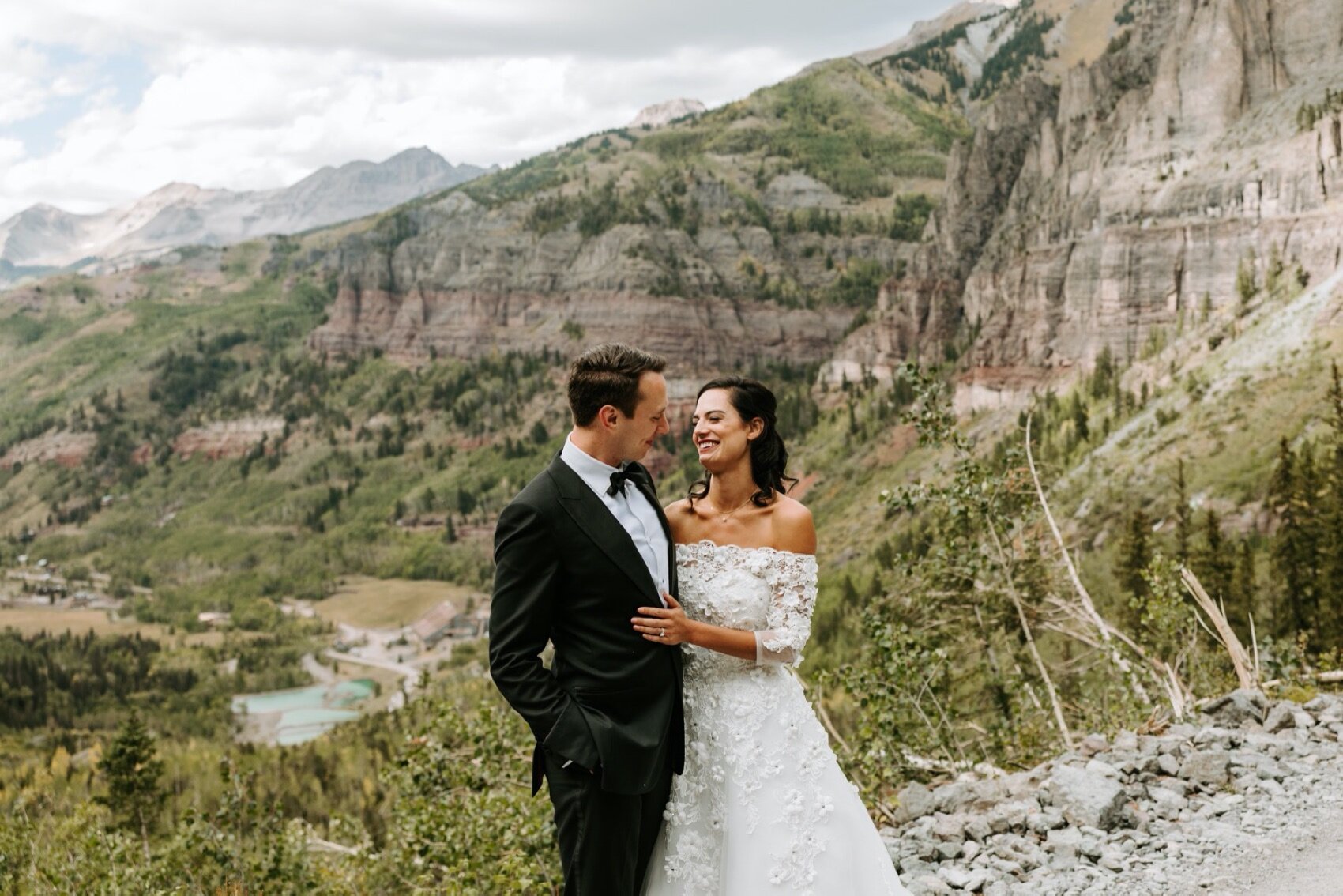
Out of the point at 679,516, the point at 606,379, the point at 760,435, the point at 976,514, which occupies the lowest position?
the point at 976,514

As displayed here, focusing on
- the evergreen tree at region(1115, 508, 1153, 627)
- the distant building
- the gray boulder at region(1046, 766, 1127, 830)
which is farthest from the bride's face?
the distant building

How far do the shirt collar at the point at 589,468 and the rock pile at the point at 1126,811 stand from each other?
3.71m

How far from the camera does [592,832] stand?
4.24 meters

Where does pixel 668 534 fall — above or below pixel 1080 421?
above

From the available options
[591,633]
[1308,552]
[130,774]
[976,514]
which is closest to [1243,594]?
[1308,552]

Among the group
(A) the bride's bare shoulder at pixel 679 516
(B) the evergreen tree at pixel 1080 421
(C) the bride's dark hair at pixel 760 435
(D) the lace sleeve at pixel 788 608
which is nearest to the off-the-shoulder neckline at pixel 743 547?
(D) the lace sleeve at pixel 788 608

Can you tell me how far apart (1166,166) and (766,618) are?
108m

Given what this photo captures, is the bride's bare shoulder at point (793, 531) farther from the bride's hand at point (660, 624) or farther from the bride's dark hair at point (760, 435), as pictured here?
the bride's hand at point (660, 624)

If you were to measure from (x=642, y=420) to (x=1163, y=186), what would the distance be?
107 m

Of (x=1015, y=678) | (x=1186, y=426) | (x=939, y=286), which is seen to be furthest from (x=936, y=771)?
(x=939, y=286)

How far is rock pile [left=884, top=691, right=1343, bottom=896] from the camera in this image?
21.0 ft

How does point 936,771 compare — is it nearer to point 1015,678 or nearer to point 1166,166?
point 1015,678

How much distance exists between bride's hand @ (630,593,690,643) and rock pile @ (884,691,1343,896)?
321 cm

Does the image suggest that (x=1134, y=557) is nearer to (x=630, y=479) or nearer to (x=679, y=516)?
(x=679, y=516)
